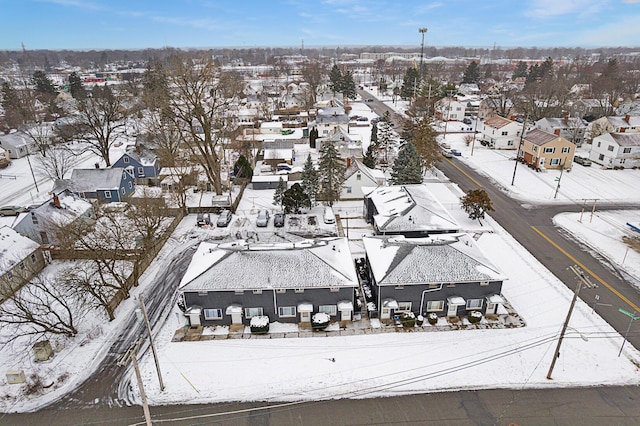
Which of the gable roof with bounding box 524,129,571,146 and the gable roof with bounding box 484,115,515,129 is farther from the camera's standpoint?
the gable roof with bounding box 484,115,515,129

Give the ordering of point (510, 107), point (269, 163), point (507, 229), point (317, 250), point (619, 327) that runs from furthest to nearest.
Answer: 1. point (510, 107)
2. point (269, 163)
3. point (507, 229)
4. point (317, 250)
5. point (619, 327)

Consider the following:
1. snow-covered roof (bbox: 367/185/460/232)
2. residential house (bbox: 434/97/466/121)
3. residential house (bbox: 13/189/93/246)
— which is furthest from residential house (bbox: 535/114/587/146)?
residential house (bbox: 13/189/93/246)

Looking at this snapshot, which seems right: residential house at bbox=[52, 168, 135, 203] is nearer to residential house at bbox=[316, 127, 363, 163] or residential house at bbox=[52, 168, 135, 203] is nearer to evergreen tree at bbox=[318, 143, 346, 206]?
evergreen tree at bbox=[318, 143, 346, 206]

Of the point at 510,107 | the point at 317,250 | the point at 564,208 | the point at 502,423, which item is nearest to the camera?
the point at 502,423

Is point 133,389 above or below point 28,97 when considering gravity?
below

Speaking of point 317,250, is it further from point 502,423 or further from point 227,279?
point 502,423

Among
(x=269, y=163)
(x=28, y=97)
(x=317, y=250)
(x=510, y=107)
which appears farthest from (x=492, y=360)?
(x=28, y=97)

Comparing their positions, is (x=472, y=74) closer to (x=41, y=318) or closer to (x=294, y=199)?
(x=294, y=199)
